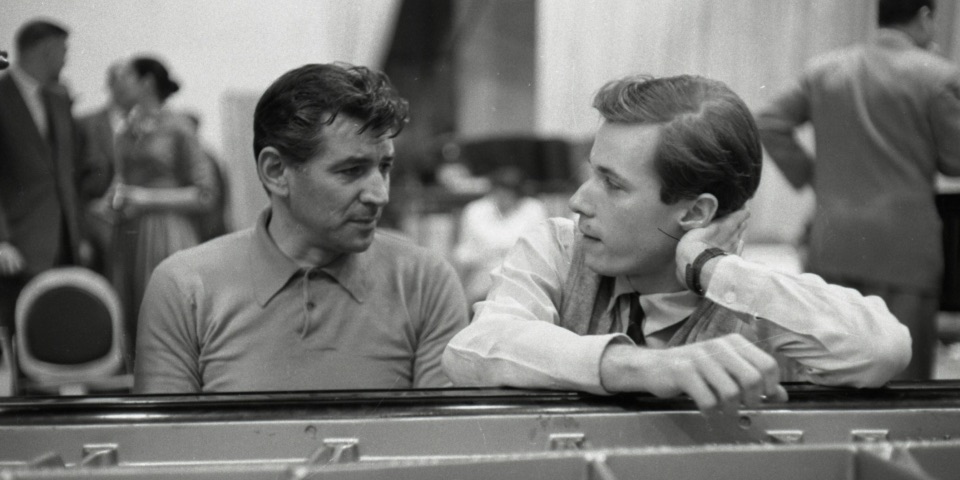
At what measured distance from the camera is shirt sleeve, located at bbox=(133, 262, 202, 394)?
3.52 feet

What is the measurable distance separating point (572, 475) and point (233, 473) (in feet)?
0.89

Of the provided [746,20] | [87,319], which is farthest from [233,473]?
[87,319]

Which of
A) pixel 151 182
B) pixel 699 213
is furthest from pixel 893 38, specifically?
pixel 151 182

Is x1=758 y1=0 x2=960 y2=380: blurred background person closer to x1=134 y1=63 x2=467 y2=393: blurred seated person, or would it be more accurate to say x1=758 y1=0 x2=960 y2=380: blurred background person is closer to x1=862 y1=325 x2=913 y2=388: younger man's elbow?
x1=862 y1=325 x2=913 y2=388: younger man's elbow

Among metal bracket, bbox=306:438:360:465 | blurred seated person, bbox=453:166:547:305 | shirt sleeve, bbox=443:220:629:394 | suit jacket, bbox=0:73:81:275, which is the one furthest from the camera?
blurred seated person, bbox=453:166:547:305

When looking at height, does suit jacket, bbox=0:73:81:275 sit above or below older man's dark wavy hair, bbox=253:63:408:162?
below

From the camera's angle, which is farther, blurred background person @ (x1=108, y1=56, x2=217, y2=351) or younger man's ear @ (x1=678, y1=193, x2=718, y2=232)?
blurred background person @ (x1=108, y1=56, x2=217, y2=351)

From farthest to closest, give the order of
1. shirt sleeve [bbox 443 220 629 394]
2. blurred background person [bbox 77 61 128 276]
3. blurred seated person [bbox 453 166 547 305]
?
blurred seated person [bbox 453 166 547 305]
blurred background person [bbox 77 61 128 276]
shirt sleeve [bbox 443 220 629 394]

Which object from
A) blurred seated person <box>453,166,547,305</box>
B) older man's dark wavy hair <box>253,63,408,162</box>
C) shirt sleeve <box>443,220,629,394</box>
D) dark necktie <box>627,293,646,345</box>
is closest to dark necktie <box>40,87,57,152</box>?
older man's dark wavy hair <box>253,63,408,162</box>

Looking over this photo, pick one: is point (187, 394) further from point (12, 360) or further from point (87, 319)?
point (87, 319)

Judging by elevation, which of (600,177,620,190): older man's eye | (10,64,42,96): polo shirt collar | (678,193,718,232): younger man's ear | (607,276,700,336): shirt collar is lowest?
(607,276,700,336): shirt collar

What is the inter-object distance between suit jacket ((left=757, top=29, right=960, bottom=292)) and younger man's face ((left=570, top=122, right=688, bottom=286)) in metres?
0.25

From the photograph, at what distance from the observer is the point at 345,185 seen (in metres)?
1.23

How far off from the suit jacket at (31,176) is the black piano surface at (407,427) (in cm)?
73
